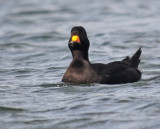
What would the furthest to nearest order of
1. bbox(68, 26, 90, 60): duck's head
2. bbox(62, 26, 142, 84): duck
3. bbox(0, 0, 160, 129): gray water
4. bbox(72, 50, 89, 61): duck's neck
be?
bbox(72, 50, 89, 61): duck's neck < bbox(68, 26, 90, 60): duck's head < bbox(62, 26, 142, 84): duck < bbox(0, 0, 160, 129): gray water

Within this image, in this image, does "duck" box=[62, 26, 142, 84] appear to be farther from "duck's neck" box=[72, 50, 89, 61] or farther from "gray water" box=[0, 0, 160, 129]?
"gray water" box=[0, 0, 160, 129]

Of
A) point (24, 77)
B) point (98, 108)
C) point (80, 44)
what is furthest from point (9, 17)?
point (98, 108)

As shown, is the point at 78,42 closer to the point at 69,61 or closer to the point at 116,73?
the point at 116,73

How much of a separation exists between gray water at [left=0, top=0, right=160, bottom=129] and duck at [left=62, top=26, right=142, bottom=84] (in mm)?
163

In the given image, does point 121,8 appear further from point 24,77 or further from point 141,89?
point 141,89

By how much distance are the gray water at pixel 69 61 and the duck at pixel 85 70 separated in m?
0.16

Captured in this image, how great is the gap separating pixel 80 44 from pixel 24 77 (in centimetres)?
240

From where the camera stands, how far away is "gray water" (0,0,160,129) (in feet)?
36.7

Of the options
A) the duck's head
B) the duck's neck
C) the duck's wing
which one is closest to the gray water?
the duck's wing

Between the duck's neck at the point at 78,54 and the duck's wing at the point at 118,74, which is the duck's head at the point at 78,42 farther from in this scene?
the duck's wing at the point at 118,74

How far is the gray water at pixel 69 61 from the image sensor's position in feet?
36.7

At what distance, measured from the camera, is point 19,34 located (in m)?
24.5

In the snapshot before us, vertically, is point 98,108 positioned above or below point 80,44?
below

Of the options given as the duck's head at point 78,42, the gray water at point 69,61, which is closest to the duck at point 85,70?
the duck's head at point 78,42
